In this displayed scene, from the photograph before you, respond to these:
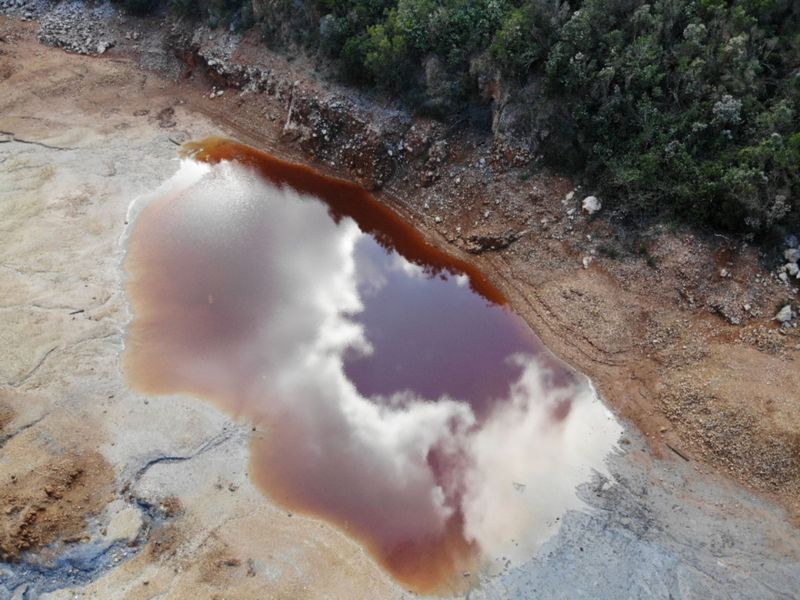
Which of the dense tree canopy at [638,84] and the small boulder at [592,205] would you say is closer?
the dense tree canopy at [638,84]

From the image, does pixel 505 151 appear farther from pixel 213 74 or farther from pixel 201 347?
pixel 213 74

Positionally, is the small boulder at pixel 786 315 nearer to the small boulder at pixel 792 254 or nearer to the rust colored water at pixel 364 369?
the small boulder at pixel 792 254

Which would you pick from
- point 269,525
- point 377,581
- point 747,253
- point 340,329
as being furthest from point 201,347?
point 747,253

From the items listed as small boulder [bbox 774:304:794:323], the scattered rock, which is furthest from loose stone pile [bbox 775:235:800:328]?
the scattered rock

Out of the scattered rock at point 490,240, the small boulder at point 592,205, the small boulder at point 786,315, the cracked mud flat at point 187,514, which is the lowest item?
the cracked mud flat at point 187,514

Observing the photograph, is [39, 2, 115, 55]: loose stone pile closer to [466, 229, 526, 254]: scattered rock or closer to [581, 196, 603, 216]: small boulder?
[466, 229, 526, 254]: scattered rock

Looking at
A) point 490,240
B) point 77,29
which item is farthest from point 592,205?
point 77,29

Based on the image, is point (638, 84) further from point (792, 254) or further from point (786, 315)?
point (786, 315)

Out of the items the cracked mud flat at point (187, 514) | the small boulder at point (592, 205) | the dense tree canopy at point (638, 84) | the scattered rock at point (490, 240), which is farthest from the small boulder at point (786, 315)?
the scattered rock at point (490, 240)
